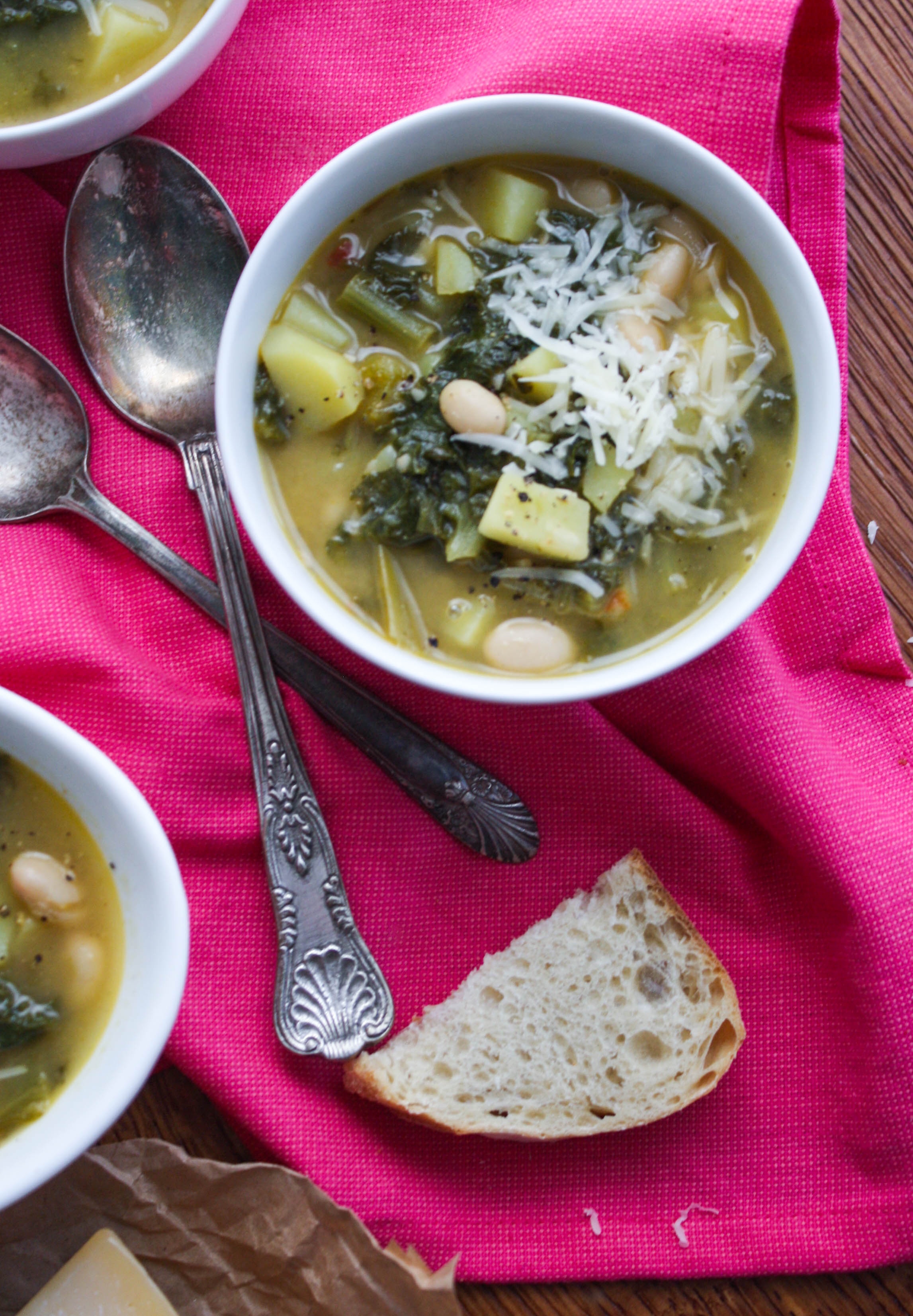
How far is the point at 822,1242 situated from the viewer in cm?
273

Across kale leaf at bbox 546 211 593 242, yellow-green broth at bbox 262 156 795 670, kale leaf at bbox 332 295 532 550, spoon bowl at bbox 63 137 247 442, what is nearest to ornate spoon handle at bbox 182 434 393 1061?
spoon bowl at bbox 63 137 247 442

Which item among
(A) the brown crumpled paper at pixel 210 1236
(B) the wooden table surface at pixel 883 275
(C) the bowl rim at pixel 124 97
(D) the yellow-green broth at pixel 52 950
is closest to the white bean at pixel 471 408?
(C) the bowl rim at pixel 124 97

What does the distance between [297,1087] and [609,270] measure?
1.92 meters

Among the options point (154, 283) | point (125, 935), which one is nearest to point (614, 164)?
point (154, 283)

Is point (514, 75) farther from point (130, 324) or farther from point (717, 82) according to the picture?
point (130, 324)

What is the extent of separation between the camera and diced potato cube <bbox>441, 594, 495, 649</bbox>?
7.47ft

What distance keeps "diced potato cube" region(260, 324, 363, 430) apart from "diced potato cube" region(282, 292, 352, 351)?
1.3 inches

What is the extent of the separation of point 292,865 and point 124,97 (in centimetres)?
165

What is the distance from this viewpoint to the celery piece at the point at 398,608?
7.54ft

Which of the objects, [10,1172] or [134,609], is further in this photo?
[134,609]

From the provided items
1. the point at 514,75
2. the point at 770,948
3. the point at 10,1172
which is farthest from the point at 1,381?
the point at 770,948

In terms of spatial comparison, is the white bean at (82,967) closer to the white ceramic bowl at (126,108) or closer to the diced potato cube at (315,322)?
the diced potato cube at (315,322)

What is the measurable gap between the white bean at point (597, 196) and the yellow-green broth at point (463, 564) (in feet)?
0.06

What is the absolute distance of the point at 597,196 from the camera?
7.61 feet
